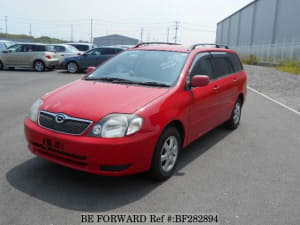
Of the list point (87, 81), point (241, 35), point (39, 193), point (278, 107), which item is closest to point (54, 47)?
point (278, 107)

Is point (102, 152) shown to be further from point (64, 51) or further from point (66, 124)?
point (64, 51)

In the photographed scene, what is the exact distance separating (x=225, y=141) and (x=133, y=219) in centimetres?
310

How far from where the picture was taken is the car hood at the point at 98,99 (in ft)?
11.5

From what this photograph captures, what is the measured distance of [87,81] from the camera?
4.61 m

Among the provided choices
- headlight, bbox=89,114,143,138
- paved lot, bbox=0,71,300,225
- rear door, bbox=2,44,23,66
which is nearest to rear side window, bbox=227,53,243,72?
paved lot, bbox=0,71,300,225

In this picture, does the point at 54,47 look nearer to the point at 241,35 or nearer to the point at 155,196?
the point at 155,196

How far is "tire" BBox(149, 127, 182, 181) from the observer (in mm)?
3699

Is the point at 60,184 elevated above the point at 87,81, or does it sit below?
below

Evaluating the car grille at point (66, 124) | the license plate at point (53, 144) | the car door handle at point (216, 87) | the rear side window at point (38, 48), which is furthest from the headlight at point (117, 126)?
the rear side window at point (38, 48)

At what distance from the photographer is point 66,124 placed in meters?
3.46

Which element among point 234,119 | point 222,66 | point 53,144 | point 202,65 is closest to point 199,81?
point 202,65

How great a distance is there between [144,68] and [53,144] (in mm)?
1857

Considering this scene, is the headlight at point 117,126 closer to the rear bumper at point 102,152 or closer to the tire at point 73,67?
the rear bumper at point 102,152

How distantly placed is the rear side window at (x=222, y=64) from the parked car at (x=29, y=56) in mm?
14742
